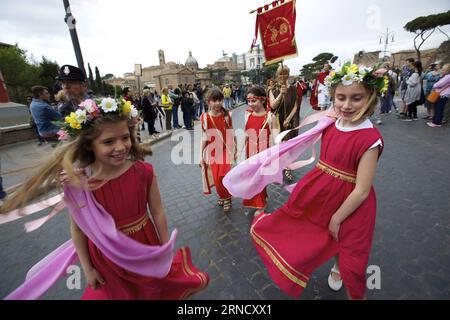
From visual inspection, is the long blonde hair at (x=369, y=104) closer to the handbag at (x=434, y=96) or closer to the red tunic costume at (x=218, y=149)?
the red tunic costume at (x=218, y=149)

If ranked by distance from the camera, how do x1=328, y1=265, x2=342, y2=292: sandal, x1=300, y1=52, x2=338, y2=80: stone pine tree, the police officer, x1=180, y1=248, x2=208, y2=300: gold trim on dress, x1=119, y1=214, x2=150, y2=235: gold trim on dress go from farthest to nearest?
x1=300, y1=52, x2=338, y2=80: stone pine tree, the police officer, x1=328, y1=265, x2=342, y2=292: sandal, x1=180, y1=248, x2=208, y2=300: gold trim on dress, x1=119, y1=214, x2=150, y2=235: gold trim on dress

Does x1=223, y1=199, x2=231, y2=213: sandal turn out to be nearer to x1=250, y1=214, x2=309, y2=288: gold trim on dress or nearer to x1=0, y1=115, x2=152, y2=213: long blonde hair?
x1=250, y1=214, x2=309, y2=288: gold trim on dress

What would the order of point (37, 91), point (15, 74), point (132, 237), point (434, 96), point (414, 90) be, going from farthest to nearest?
point (15, 74) → point (414, 90) → point (434, 96) → point (37, 91) → point (132, 237)

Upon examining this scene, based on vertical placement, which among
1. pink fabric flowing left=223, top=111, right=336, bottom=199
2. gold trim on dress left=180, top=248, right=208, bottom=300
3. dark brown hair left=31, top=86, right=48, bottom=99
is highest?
dark brown hair left=31, top=86, right=48, bottom=99

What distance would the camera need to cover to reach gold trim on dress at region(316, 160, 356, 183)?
178 cm

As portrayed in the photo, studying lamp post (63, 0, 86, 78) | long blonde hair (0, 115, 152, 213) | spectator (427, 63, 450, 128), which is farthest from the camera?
spectator (427, 63, 450, 128)

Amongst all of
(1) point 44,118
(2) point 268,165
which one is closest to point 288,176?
(2) point 268,165

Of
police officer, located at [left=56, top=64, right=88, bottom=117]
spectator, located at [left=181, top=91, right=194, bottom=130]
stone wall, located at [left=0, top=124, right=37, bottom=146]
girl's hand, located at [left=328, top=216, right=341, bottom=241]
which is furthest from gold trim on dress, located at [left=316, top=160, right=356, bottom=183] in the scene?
stone wall, located at [left=0, top=124, right=37, bottom=146]

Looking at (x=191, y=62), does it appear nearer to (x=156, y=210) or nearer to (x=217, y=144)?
(x=217, y=144)

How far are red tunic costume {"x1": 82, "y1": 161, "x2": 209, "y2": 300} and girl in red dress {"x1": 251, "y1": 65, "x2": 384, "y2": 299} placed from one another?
840mm

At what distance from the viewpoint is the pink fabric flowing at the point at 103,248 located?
1525 millimetres

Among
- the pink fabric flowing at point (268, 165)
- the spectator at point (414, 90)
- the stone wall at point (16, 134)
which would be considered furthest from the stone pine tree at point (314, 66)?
the pink fabric flowing at point (268, 165)

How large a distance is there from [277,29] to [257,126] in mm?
1785

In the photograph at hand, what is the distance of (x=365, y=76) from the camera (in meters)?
1.68
